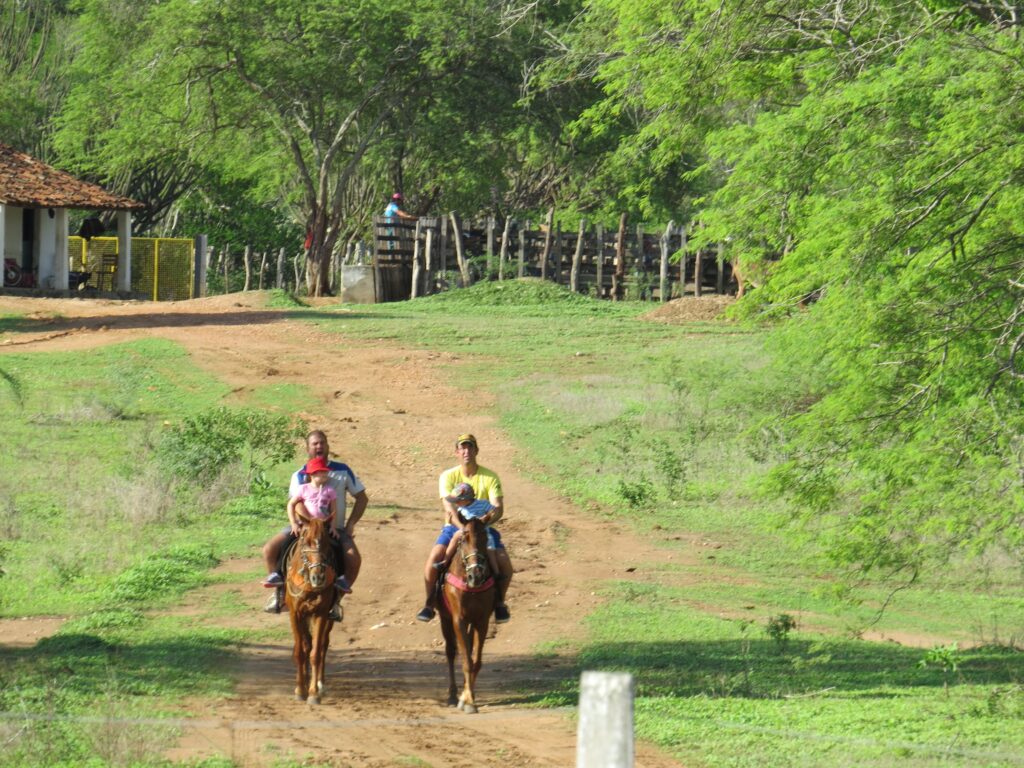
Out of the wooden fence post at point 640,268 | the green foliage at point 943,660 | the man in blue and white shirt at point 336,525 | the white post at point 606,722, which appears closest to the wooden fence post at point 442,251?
the wooden fence post at point 640,268

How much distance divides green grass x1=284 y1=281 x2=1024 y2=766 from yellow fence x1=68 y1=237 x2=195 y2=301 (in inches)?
443

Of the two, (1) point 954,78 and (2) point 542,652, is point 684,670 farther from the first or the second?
(1) point 954,78

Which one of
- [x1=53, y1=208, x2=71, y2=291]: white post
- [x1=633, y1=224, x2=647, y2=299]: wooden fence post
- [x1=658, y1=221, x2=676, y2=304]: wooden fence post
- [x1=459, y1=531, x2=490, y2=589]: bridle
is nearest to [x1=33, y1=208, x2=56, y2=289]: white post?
[x1=53, y1=208, x2=71, y2=291]: white post

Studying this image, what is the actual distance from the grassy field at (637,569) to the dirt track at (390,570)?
441 mm

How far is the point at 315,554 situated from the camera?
10.9m

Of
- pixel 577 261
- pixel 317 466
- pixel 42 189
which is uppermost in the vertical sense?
pixel 42 189

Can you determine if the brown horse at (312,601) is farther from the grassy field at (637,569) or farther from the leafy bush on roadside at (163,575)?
the leafy bush on roadside at (163,575)

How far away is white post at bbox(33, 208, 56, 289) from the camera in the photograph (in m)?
40.8

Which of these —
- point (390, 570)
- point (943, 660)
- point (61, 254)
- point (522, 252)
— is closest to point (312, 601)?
point (390, 570)

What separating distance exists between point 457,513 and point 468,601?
0.64m

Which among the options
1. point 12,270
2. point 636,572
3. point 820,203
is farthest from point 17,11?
point 820,203

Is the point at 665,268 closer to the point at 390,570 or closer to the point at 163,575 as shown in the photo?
the point at 390,570

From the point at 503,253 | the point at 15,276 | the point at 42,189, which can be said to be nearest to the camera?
the point at 15,276

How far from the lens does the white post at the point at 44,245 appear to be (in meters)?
40.8
